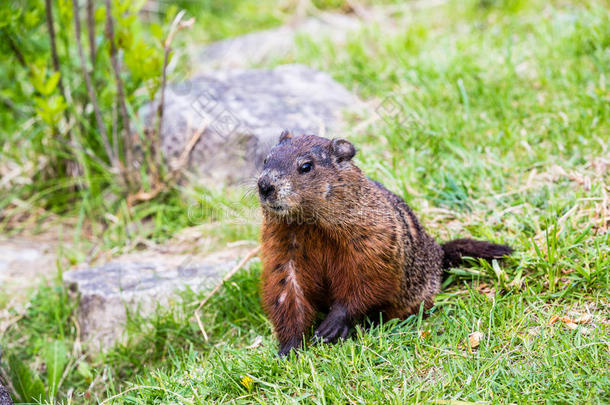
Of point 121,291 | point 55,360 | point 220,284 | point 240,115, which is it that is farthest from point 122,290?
point 240,115

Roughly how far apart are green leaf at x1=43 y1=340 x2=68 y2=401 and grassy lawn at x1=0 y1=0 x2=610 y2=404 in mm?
48

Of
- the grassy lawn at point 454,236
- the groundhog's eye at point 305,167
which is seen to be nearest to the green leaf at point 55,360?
the grassy lawn at point 454,236

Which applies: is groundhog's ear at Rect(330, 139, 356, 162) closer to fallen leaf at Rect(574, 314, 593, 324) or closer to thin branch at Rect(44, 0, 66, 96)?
fallen leaf at Rect(574, 314, 593, 324)

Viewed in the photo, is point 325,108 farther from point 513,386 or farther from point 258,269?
point 513,386

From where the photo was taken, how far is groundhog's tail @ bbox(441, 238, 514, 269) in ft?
10.9

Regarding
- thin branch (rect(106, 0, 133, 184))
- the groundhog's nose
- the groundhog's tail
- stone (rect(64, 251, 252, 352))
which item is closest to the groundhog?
the groundhog's nose

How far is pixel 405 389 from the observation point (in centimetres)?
246

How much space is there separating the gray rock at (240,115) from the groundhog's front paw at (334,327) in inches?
79.9

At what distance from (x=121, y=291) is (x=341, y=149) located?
5.66 feet

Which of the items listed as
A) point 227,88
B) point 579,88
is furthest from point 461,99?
point 227,88

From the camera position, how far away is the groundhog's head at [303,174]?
2807 mm

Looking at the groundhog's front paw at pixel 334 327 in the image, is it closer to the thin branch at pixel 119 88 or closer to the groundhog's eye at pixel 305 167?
the groundhog's eye at pixel 305 167

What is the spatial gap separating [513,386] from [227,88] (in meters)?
3.99

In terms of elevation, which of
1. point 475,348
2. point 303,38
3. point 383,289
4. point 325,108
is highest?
point 303,38
